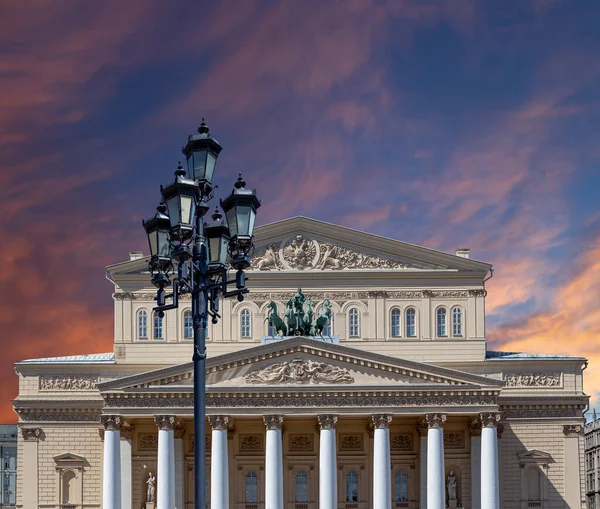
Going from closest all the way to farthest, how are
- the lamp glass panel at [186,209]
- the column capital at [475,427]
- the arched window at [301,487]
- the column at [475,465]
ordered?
the lamp glass panel at [186,209] < the column capital at [475,427] < the column at [475,465] < the arched window at [301,487]

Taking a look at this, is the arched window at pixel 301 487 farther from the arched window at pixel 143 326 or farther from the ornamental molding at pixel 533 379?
the ornamental molding at pixel 533 379

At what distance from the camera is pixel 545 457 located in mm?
66875

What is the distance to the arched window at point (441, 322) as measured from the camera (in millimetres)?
70000

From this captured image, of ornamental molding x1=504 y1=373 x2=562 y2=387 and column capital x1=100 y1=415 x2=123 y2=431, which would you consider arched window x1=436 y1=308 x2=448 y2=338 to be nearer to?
ornamental molding x1=504 y1=373 x2=562 y2=387

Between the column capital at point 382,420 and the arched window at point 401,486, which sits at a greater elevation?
the column capital at point 382,420

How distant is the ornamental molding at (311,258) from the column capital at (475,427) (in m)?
9.56

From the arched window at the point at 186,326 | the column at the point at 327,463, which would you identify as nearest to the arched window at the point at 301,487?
the column at the point at 327,463

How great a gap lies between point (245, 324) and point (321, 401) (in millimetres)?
8586

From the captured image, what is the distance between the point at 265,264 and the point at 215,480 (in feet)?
44.2

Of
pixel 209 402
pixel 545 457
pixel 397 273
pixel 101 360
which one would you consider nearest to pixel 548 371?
pixel 545 457

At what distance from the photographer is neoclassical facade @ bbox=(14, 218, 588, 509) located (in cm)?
6312

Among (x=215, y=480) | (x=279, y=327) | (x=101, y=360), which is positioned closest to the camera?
(x=215, y=480)

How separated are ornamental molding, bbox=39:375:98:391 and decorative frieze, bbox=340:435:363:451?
44.3 ft

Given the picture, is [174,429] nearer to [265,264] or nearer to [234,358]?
[234,358]
